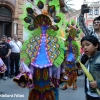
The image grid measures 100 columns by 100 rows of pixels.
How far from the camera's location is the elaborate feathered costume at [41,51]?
12.6 feet

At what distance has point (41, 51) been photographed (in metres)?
3.91

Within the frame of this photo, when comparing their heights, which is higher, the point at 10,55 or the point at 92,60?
the point at 92,60

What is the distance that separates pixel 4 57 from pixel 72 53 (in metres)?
3.14

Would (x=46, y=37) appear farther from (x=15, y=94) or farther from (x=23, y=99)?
(x=15, y=94)

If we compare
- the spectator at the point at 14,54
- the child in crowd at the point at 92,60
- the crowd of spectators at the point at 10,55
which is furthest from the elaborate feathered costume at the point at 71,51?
the child in crowd at the point at 92,60

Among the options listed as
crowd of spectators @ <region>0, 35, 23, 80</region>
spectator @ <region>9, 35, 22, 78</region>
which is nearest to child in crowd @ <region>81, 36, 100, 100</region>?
crowd of spectators @ <region>0, 35, 23, 80</region>

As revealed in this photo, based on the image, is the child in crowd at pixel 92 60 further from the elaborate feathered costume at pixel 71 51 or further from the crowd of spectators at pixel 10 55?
the crowd of spectators at pixel 10 55

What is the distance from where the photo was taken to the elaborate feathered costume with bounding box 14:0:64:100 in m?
3.85

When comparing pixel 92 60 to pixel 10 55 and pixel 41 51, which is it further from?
pixel 10 55

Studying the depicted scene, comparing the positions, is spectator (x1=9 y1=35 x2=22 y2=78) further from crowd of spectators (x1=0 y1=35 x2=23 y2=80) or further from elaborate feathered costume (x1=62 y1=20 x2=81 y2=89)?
→ elaborate feathered costume (x1=62 y1=20 x2=81 y2=89)

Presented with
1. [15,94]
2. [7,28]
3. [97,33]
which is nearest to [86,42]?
[97,33]

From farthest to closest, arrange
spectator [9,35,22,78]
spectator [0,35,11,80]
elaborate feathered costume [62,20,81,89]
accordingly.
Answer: spectator [9,35,22,78] → spectator [0,35,11,80] → elaborate feathered costume [62,20,81,89]

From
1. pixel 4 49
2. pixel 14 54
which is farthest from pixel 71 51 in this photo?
pixel 14 54

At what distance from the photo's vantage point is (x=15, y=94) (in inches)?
257
